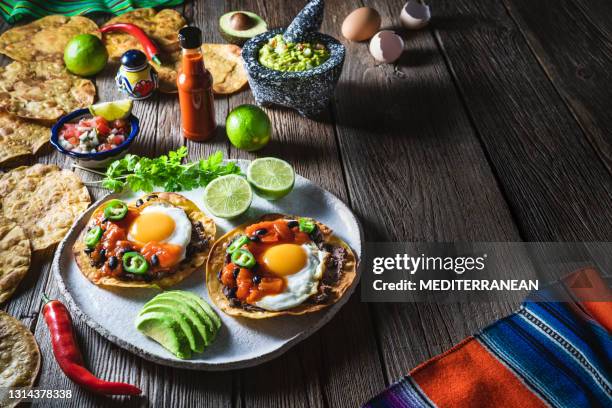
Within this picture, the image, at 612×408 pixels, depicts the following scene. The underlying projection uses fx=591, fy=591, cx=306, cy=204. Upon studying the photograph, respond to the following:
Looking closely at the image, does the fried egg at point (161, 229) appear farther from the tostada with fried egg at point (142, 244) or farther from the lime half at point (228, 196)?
the lime half at point (228, 196)

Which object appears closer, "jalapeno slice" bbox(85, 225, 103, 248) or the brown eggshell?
"jalapeno slice" bbox(85, 225, 103, 248)

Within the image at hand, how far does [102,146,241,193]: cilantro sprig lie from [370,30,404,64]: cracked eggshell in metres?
1.62

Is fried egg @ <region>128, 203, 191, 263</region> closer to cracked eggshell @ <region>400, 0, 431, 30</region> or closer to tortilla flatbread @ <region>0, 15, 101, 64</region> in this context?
tortilla flatbread @ <region>0, 15, 101, 64</region>

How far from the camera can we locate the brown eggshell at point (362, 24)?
421cm

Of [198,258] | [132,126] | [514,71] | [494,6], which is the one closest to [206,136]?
[132,126]

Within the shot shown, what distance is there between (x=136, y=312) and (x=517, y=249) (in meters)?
1.86

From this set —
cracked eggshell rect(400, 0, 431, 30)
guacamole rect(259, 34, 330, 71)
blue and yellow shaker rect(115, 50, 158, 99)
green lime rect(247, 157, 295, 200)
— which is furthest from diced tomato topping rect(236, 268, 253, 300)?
cracked eggshell rect(400, 0, 431, 30)

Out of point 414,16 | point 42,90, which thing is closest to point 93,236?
point 42,90

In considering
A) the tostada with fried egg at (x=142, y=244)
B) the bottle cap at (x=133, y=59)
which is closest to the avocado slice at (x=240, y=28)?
the bottle cap at (x=133, y=59)

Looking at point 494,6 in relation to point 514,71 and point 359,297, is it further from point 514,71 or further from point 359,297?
point 359,297

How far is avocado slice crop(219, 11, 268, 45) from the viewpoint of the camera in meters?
Answer: 4.21

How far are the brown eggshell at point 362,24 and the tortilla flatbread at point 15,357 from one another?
2917mm

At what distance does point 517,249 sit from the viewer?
2.97 meters

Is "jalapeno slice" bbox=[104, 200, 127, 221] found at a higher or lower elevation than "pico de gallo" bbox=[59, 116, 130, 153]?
higher
